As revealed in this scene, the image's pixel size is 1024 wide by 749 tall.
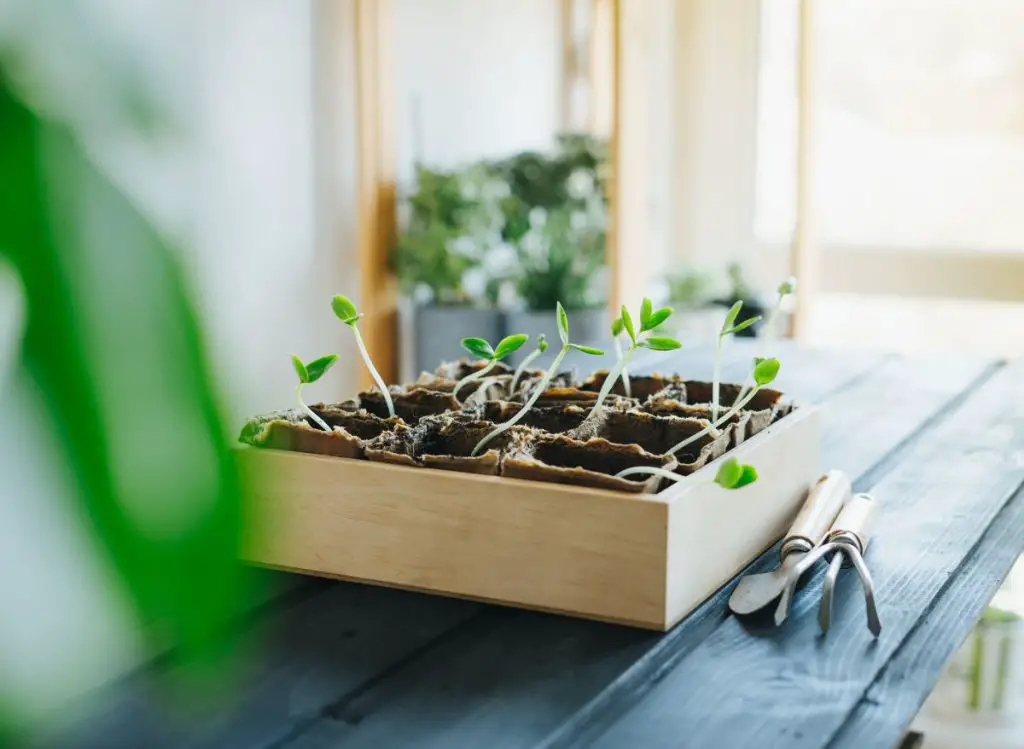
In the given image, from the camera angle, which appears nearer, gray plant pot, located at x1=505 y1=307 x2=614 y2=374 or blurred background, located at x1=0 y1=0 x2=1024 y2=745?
blurred background, located at x1=0 y1=0 x2=1024 y2=745

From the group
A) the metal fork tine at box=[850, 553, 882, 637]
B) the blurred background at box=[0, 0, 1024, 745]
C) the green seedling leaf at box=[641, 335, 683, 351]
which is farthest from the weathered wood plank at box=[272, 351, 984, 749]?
the blurred background at box=[0, 0, 1024, 745]

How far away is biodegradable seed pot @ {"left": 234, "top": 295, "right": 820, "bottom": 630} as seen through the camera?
3.24 ft

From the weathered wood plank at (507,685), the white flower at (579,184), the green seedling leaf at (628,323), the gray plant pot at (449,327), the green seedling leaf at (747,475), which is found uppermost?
the white flower at (579,184)

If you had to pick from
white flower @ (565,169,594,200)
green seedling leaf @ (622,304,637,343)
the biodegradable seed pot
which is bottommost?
the biodegradable seed pot

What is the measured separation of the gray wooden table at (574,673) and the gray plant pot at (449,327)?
2.53 metres

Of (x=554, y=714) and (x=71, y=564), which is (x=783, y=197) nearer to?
(x=71, y=564)

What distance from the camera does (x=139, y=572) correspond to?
1.39 meters

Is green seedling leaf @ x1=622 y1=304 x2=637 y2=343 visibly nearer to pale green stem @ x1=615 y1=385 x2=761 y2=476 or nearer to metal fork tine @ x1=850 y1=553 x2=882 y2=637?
pale green stem @ x1=615 y1=385 x2=761 y2=476

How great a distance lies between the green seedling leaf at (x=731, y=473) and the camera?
0.93m

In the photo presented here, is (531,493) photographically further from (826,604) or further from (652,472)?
(826,604)

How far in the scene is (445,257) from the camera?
367cm

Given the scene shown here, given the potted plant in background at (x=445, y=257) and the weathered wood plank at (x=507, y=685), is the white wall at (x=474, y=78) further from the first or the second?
the weathered wood plank at (x=507, y=685)

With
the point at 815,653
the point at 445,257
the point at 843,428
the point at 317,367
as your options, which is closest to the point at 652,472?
the point at 815,653

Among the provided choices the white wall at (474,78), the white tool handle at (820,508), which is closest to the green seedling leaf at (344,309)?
the white tool handle at (820,508)
